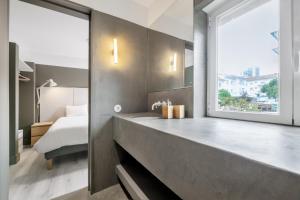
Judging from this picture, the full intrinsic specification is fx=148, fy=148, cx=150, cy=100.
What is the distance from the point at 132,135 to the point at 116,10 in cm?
147

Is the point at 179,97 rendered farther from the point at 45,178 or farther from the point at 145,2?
the point at 45,178

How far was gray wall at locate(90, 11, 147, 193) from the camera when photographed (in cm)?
157

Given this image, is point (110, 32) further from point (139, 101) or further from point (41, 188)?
point (41, 188)

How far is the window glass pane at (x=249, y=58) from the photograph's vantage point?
99cm

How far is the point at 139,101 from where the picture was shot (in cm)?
189

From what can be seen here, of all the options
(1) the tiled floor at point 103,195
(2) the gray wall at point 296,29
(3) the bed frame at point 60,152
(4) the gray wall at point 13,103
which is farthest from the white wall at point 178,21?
(4) the gray wall at point 13,103

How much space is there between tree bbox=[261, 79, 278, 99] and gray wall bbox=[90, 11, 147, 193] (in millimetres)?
1275

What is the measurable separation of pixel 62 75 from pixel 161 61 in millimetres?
3934

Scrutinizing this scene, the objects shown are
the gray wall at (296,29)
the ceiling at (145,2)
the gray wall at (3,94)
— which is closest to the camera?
the gray wall at (296,29)

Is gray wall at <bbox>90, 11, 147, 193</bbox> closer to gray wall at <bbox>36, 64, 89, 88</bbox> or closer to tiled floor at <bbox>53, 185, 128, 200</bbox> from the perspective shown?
tiled floor at <bbox>53, 185, 128, 200</bbox>

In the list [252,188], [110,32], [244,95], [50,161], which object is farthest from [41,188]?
[244,95]

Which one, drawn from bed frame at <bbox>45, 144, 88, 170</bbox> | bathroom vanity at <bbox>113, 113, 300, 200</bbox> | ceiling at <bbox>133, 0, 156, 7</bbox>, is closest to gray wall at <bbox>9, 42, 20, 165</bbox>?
bed frame at <bbox>45, 144, 88, 170</bbox>

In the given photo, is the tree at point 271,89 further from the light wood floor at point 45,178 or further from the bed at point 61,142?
the bed at point 61,142

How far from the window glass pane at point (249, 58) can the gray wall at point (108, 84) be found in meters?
0.97
